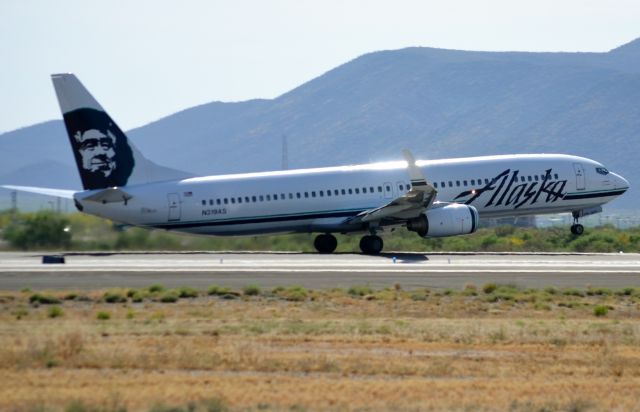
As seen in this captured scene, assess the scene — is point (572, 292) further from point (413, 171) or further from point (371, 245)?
point (371, 245)

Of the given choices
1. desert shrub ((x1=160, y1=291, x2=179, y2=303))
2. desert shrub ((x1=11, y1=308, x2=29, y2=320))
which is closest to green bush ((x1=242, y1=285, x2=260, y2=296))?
desert shrub ((x1=160, y1=291, x2=179, y2=303))

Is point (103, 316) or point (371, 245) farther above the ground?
point (371, 245)

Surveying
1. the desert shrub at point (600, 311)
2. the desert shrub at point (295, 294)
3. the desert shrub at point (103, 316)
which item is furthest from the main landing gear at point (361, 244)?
the desert shrub at point (103, 316)

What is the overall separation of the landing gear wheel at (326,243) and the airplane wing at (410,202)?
2.13 metres

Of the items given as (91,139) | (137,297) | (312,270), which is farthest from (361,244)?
(137,297)

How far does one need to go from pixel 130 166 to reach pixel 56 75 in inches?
188

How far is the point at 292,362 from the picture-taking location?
22375 mm

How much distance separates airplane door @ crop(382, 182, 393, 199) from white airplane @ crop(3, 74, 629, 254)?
0.04 metres

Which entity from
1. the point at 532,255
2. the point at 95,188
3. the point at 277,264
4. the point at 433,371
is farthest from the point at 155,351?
the point at 532,255

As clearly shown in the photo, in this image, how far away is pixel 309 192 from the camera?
52.1m

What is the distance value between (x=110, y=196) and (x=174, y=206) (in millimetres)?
2766

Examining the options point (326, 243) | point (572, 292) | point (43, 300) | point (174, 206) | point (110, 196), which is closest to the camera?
point (43, 300)

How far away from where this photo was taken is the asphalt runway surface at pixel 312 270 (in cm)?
3897

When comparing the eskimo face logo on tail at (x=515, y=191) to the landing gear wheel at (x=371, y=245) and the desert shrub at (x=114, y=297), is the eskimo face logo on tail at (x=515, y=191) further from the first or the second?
the desert shrub at (x=114, y=297)
